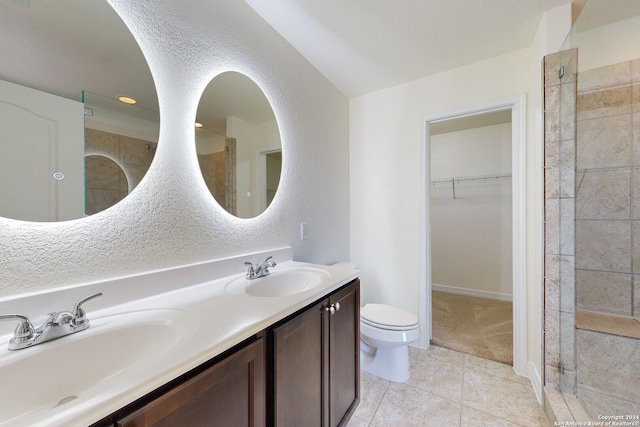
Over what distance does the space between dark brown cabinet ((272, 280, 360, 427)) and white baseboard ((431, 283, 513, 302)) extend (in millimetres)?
2563

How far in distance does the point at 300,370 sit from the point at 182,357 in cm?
54

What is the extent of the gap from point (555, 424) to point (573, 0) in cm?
230

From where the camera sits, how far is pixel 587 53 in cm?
157

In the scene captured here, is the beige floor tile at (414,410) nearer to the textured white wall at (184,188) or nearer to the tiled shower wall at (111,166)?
the textured white wall at (184,188)

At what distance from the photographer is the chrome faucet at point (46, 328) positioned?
2.00ft

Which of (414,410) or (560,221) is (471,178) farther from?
(414,410)

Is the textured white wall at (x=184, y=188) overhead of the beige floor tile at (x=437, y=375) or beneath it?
overhead

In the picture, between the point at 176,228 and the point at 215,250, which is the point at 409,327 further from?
the point at 176,228

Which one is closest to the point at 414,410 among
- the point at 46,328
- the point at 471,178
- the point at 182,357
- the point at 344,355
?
the point at 344,355

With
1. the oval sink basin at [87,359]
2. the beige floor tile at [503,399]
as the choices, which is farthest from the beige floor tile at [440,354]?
the oval sink basin at [87,359]

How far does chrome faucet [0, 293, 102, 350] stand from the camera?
61 centimetres

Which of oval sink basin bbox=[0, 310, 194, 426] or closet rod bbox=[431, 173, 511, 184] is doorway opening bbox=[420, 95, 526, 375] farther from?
oval sink basin bbox=[0, 310, 194, 426]

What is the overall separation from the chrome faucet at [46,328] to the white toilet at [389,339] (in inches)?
60.4

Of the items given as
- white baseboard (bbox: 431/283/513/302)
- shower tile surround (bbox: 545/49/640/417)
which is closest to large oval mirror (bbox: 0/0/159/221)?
shower tile surround (bbox: 545/49/640/417)
